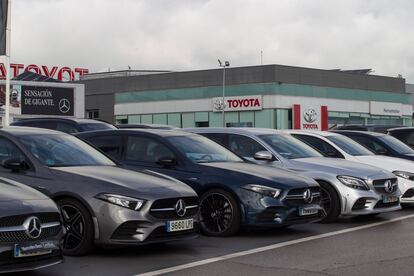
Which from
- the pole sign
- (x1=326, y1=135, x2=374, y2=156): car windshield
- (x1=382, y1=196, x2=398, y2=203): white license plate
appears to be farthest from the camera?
the pole sign

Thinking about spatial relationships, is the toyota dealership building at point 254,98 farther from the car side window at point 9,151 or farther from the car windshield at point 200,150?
the car side window at point 9,151

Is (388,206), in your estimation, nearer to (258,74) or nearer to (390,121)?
(258,74)

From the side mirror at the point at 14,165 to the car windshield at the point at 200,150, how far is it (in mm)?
2694

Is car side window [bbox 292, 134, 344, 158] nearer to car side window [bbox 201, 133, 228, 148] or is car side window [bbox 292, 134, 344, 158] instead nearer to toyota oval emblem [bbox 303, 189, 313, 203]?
car side window [bbox 201, 133, 228, 148]

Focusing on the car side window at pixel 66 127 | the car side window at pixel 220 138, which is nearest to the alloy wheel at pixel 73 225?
the car side window at pixel 220 138

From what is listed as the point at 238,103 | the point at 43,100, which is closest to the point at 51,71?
the point at 238,103

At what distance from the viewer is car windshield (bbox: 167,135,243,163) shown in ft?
33.7

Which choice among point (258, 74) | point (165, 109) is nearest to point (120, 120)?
point (165, 109)

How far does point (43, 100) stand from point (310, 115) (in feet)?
100

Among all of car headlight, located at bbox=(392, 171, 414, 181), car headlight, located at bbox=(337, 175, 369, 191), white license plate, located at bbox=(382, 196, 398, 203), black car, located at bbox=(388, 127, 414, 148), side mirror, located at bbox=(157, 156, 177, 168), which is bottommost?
white license plate, located at bbox=(382, 196, 398, 203)

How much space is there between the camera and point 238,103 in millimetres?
65000

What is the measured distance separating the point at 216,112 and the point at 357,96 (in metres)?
15.8

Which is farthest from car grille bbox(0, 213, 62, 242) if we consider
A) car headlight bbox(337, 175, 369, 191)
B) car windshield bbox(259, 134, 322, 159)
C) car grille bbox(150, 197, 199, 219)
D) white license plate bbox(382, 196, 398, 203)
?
white license plate bbox(382, 196, 398, 203)

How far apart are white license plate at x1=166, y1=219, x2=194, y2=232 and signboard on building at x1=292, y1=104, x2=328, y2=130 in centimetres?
5549
